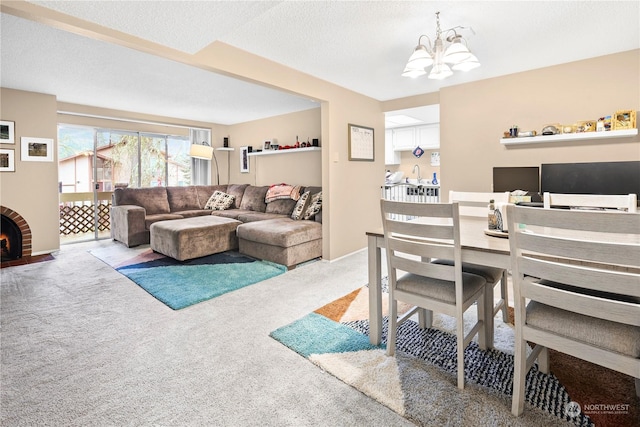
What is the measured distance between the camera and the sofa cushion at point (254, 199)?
560 centimetres

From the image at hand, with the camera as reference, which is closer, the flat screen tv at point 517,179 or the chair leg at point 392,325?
the chair leg at point 392,325

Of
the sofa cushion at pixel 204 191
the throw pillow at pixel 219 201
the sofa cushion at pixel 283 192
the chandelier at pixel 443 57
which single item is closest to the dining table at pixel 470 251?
the chandelier at pixel 443 57

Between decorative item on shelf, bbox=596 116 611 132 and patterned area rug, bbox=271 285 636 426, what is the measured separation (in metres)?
2.16

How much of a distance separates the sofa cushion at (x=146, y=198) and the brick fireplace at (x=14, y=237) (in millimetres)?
1246

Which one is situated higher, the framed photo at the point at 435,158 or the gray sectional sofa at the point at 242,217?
the framed photo at the point at 435,158

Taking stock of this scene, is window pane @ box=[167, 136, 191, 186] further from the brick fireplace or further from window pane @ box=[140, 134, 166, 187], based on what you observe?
the brick fireplace

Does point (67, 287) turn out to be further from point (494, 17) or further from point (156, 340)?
point (494, 17)

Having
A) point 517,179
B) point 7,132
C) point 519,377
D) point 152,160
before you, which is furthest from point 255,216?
point 519,377

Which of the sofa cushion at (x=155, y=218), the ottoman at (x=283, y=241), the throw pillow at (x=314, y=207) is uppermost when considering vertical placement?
the throw pillow at (x=314, y=207)

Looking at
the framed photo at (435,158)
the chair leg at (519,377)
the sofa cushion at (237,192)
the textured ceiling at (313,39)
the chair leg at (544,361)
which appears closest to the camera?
the chair leg at (519,377)

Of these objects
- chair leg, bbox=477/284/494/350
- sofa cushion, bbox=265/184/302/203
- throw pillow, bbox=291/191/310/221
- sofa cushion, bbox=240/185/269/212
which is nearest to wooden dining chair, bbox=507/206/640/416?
chair leg, bbox=477/284/494/350

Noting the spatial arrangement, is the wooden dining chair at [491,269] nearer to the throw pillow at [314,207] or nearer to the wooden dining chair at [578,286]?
the wooden dining chair at [578,286]

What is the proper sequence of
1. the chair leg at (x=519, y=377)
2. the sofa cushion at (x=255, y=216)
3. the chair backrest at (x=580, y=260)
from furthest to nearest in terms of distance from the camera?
the sofa cushion at (x=255, y=216), the chair leg at (x=519, y=377), the chair backrest at (x=580, y=260)

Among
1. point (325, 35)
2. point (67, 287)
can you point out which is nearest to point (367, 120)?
point (325, 35)
